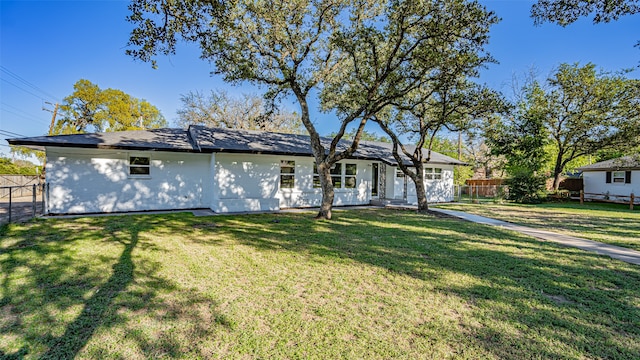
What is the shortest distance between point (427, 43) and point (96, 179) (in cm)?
1272

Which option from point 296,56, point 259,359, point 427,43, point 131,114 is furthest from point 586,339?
point 131,114

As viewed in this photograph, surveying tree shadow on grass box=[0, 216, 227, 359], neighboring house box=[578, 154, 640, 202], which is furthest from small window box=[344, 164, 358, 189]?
neighboring house box=[578, 154, 640, 202]

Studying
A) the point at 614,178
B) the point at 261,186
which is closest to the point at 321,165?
Answer: the point at 261,186

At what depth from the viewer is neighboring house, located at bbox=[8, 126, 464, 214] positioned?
33.5 feet

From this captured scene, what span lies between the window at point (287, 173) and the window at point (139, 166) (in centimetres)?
547

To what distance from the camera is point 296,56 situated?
986 cm

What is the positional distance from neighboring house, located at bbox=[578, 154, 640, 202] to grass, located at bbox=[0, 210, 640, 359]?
20094 mm

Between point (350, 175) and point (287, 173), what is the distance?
11.3 ft

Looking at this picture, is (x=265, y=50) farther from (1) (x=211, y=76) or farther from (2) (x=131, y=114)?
(2) (x=131, y=114)

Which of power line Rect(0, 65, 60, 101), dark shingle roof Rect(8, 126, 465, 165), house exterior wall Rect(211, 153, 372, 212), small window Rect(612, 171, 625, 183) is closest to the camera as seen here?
dark shingle roof Rect(8, 126, 465, 165)

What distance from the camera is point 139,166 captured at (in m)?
11.2

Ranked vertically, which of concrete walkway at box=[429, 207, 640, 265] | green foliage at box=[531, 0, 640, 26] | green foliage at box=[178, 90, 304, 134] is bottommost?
concrete walkway at box=[429, 207, 640, 265]

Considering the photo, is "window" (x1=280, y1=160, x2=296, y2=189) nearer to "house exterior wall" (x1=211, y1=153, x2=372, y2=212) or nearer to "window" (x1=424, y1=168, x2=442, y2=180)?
"house exterior wall" (x1=211, y1=153, x2=372, y2=212)

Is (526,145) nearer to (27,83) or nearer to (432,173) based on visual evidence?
(432,173)
